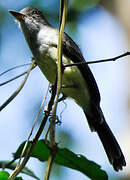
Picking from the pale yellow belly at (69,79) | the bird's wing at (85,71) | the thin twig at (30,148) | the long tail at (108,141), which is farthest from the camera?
the bird's wing at (85,71)

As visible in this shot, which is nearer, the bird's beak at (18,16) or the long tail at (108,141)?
the long tail at (108,141)

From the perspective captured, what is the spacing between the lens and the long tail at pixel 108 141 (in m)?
2.65

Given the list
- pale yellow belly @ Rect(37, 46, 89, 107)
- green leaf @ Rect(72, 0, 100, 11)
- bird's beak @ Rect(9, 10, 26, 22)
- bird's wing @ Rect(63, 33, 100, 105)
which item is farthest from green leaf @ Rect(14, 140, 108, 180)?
green leaf @ Rect(72, 0, 100, 11)

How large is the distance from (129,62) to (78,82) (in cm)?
190

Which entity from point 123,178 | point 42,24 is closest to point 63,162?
point 42,24

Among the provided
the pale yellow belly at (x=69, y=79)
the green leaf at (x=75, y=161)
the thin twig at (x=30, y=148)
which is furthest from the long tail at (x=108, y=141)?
the thin twig at (x=30, y=148)

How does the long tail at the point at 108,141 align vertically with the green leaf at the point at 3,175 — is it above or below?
below

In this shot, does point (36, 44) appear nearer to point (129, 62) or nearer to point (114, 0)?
point (129, 62)

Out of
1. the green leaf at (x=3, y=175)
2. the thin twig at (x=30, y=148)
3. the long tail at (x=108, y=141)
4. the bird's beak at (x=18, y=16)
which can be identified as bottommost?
the long tail at (x=108, y=141)

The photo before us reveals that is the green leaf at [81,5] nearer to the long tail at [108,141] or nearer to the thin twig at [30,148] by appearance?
the long tail at [108,141]

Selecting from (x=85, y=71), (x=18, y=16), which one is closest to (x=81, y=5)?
(x=18, y=16)

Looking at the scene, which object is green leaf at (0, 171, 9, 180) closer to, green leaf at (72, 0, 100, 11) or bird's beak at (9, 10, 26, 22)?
bird's beak at (9, 10, 26, 22)

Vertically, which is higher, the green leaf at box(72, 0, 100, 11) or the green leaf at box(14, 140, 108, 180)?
the green leaf at box(72, 0, 100, 11)

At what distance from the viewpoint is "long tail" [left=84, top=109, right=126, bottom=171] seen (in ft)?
8.69
